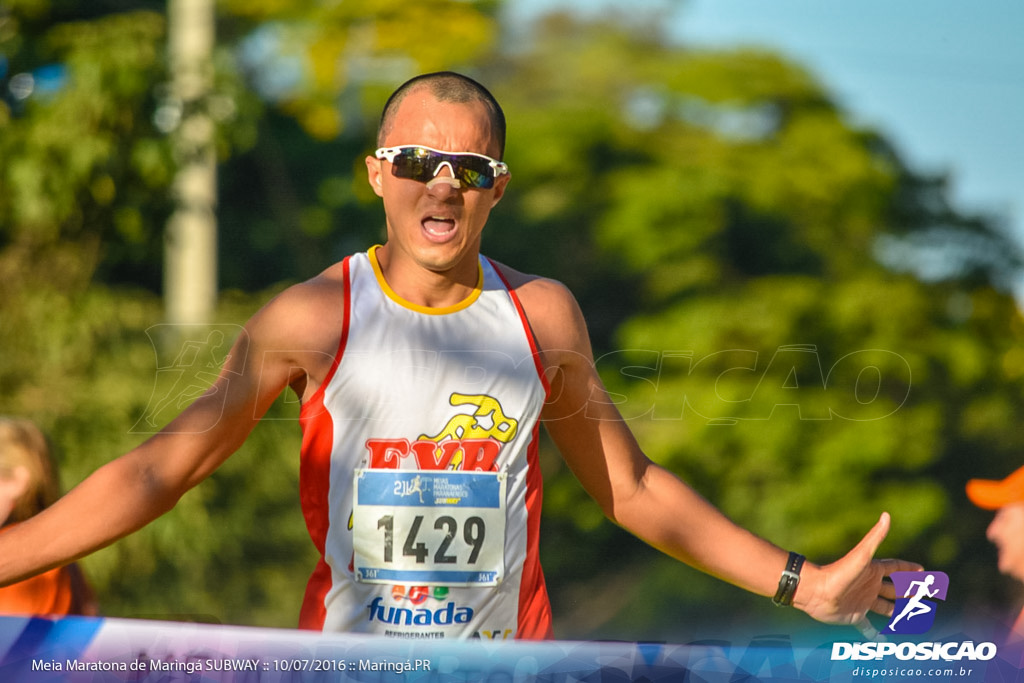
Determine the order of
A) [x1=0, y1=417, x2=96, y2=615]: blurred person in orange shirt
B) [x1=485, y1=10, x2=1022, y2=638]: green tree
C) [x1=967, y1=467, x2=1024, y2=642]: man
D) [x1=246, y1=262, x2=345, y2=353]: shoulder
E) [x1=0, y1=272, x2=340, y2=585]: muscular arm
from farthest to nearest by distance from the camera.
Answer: [x1=485, y1=10, x2=1022, y2=638]: green tree → [x1=0, y1=417, x2=96, y2=615]: blurred person in orange shirt → [x1=967, y1=467, x2=1024, y2=642]: man → [x1=246, y1=262, x2=345, y2=353]: shoulder → [x1=0, y1=272, x2=340, y2=585]: muscular arm

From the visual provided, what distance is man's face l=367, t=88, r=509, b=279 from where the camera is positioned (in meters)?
2.49

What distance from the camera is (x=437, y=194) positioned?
8.13 feet

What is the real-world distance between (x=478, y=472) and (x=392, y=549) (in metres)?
0.26

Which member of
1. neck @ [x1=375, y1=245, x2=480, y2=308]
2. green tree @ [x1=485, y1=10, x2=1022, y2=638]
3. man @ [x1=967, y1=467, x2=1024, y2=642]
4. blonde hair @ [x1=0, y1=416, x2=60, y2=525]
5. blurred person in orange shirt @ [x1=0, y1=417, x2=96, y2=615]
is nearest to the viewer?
neck @ [x1=375, y1=245, x2=480, y2=308]

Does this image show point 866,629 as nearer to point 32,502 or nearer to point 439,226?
point 439,226

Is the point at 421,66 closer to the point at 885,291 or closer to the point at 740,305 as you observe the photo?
the point at 740,305

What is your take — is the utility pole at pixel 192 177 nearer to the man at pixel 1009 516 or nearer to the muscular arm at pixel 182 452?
the muscular arm at pixel 182 452

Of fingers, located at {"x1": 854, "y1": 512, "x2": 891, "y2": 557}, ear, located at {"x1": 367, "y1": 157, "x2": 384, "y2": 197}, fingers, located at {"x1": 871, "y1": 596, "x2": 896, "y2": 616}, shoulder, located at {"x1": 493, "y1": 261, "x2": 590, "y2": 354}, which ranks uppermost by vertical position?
ear, located at {"x1": 367, "y1": 157, "x2": 384, "y2": 197}

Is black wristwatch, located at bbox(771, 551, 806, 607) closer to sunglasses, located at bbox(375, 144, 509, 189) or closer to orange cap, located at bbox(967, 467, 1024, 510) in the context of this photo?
orange cap, located at bbox(967, 467, 1024, 510)

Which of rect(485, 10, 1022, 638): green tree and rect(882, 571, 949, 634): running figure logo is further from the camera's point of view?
rect(485, 10, 1022, 638): green tree

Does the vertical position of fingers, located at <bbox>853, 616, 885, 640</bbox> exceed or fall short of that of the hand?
it falls short

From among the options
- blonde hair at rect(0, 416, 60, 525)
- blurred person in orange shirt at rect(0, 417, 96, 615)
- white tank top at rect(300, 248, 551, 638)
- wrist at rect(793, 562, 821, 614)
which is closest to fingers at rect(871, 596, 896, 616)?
A: wrist at rect(793, 562, 821, 614)

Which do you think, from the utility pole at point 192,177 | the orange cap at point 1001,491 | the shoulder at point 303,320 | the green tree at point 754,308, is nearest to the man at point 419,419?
the shoulder at point 303,320

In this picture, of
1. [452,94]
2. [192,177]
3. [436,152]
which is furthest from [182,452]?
[192,177]
